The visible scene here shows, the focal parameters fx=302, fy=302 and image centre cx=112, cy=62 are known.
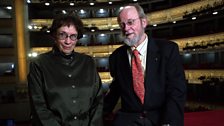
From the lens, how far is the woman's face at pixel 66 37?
114 inches

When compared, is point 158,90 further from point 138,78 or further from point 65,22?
point 65,22

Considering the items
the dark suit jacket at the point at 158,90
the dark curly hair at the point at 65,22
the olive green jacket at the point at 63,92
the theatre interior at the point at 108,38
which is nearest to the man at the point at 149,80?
the dark suit jacket at the point at 158,90

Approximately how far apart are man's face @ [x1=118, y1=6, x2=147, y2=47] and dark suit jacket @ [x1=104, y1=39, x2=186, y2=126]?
190 millimetres

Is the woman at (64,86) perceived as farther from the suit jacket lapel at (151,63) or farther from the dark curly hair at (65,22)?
the suit jacket lapel at (151,63)

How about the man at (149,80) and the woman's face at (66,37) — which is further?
the man at (149,80)

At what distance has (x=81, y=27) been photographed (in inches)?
117

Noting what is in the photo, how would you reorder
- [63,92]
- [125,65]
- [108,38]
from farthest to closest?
1. [108,38]
2. [125,65]
3. [63,92]

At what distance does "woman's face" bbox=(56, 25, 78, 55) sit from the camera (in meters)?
2.89

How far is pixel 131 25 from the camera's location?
120 inches

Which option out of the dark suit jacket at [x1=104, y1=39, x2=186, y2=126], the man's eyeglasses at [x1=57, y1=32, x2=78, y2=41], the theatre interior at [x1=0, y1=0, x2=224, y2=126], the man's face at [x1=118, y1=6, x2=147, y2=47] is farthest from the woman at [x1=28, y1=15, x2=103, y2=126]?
the theatre interior at [x1=0, y1=0, x2=224, y2=126]

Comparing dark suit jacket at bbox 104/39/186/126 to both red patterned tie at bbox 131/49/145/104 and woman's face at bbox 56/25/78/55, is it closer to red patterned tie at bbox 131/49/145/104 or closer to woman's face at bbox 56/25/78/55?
red patterned tie at bbox 131/49/145/104

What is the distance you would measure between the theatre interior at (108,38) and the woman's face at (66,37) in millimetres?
15757

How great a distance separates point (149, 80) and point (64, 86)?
0.86 metres

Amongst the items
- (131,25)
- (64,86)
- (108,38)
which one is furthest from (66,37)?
(108,38)
